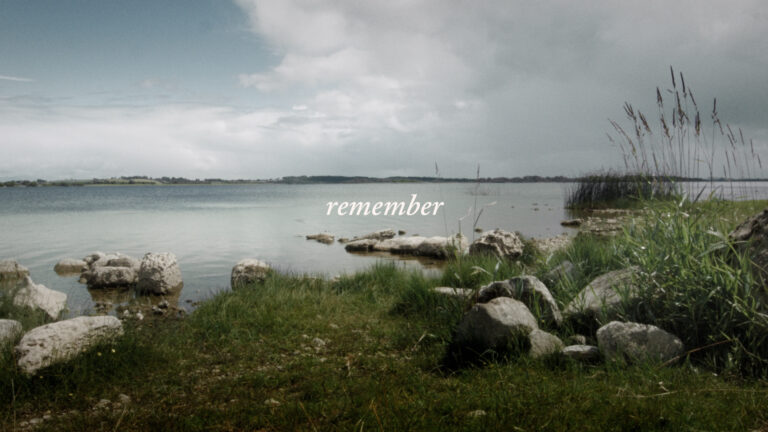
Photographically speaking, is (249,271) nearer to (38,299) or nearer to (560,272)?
(38,299)

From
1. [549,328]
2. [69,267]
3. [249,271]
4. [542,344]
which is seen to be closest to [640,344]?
[542,344]

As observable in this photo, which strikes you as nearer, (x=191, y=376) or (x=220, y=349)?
(x=191, y=376)

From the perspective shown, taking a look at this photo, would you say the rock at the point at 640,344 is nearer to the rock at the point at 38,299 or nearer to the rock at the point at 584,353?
the rock at the point at 584,353

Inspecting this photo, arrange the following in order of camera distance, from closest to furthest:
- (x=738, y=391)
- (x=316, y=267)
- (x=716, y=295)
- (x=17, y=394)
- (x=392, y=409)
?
1. (x=392, y=409)
2. (x=738, y=391)
3. (x=17, y=394)
4. (x=716, y=295)
5. (x=316, y=267)

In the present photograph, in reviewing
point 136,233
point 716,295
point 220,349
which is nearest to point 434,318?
point 220,349

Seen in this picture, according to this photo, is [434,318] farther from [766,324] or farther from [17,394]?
[17,394]

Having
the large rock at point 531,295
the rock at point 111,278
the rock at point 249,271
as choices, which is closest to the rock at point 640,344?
the large rock at point 531,295

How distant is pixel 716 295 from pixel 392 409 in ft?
11.2

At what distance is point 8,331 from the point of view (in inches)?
196

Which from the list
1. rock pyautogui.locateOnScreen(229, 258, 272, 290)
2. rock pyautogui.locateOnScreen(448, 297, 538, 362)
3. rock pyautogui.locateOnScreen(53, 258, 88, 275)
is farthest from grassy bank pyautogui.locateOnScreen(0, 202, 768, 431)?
rock pyautogui.locateOnScreen(53, 258, 88, 275)

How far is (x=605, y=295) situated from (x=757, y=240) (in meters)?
1.60

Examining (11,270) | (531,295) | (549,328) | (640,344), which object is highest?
(531,295)

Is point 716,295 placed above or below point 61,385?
above

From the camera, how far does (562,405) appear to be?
3.08 meters
